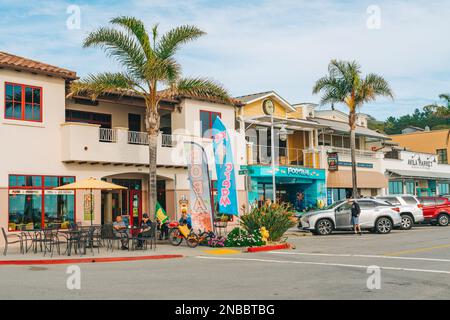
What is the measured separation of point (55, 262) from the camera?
644 inches

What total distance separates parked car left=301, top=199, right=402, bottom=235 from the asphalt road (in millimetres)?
6784

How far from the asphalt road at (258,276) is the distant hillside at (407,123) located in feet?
238

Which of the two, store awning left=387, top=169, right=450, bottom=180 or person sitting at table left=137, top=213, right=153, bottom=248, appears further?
store awning left=387, top=169, right=450, bottom=180

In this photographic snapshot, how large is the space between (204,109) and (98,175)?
7650 millimetres

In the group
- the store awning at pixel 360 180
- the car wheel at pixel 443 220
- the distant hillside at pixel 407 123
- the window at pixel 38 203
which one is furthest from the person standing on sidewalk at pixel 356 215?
the distant hillside at pixel 407 123

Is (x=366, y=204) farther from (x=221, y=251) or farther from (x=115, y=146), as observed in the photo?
(x=115, y=146)

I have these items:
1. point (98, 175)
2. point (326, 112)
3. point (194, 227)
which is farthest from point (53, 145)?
point (326, 112)

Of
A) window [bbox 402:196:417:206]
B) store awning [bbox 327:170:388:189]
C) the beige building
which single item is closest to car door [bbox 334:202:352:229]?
window [bbox 402:196:417:206]

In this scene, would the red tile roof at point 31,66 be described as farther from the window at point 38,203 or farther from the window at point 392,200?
the window at point 392,200

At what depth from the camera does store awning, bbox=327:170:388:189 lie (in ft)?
133

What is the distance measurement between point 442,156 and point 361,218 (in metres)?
38.8

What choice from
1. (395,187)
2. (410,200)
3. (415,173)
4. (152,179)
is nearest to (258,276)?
(152,179)

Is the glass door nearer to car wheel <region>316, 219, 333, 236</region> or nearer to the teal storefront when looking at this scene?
the teal storefront
